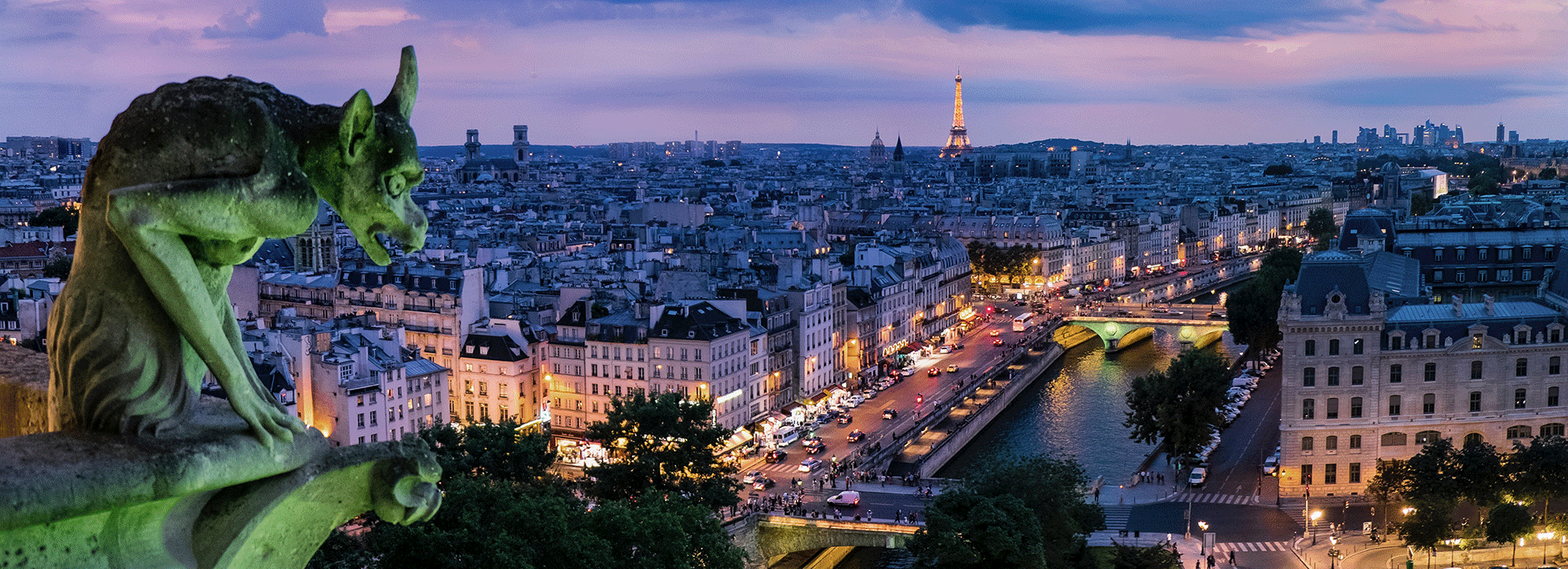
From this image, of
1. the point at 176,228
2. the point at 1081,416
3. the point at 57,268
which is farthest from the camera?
the point at 57,268

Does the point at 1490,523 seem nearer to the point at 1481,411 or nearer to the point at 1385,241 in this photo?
the point at 1481,411

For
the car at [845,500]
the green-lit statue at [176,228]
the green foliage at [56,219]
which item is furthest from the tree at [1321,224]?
the green-lit statue at [176,228]

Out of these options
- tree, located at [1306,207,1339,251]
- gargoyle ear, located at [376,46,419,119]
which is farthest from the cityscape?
tree, located at [1306,207,1339,251]

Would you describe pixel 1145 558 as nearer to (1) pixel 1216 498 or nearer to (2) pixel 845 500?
(1) pixel 1216 498

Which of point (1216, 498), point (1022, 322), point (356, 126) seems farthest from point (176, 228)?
point (1022, 322)

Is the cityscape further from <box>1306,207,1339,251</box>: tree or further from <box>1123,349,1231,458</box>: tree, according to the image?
<box>1306,207,1339,251</box>: tree

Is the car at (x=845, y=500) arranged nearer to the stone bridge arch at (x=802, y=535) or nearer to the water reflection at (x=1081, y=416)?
the stone bridge arch at (x=802, y=535)
